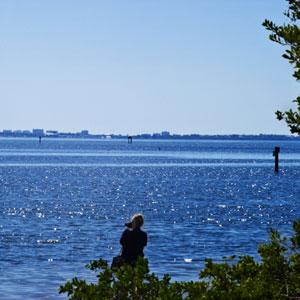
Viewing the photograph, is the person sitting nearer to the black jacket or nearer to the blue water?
the black jacket

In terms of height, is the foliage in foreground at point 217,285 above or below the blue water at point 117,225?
above

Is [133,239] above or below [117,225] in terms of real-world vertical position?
above

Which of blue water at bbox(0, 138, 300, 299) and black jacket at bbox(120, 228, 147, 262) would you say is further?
blue water at bbox(0, 138, 300, 299)

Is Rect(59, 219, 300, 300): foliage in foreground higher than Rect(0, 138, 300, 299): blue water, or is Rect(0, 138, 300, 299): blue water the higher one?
Rect(59, 219, 300, 300): foliage in foreground

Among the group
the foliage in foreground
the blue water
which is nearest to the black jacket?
the foliage in foreground

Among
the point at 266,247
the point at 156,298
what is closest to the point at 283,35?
the point at 266,247

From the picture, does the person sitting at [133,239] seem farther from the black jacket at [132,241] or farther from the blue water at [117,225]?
the blue water at [117,225]

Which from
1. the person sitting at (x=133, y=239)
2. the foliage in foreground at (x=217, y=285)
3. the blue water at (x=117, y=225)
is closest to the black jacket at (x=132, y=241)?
the person sitting at (x=133, y=239)

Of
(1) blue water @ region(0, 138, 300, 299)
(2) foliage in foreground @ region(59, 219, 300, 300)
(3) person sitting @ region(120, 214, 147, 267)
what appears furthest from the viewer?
(1) blue water @ region(0, 138, 300, 299)

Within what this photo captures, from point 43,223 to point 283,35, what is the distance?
27641 mm

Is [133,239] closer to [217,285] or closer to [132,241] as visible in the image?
[132,241]

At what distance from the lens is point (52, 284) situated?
61.0ft

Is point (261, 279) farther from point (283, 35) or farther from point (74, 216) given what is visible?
point (74, 216)

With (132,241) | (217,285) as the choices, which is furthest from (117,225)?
(217,285)
